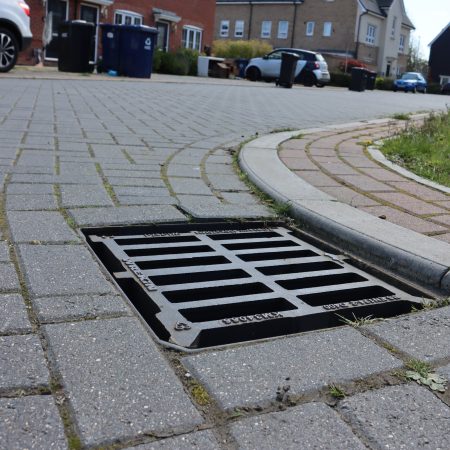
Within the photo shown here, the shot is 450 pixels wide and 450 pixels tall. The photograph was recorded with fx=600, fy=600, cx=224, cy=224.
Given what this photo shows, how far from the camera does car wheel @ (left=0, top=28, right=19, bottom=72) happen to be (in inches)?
536

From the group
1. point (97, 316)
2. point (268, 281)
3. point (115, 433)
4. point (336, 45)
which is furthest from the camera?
point (336, 45)

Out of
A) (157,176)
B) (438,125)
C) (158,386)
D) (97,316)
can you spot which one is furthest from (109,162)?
(438,125)

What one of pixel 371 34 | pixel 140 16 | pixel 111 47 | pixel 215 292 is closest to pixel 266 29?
pixel 371 34

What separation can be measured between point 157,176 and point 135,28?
1628 cm

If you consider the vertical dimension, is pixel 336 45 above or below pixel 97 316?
above

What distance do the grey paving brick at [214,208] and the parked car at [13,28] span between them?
1144cm

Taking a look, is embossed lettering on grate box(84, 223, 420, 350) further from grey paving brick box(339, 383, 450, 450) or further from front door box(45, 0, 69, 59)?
front door box(45, 0, 69, 59)

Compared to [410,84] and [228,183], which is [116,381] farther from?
[410,84]

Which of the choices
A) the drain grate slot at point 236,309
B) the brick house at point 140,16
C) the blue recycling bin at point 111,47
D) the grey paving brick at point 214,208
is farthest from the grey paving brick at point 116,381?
the brick house at point 140,16

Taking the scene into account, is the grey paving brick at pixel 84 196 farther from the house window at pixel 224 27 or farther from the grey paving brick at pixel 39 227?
the house window at pixel 224 27

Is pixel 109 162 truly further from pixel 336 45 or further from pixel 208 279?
pixel 336 45

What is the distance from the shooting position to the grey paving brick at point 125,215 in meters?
3.27

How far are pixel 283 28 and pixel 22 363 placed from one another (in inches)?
2148

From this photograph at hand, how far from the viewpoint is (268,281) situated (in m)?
2.71
